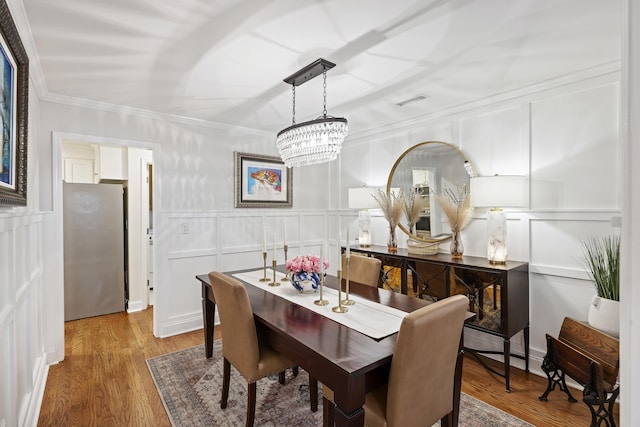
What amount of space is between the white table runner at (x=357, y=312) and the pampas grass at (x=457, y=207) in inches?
54.0

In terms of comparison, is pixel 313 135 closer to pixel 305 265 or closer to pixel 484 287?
pixel 305 265

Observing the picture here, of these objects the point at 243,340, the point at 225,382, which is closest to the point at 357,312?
the point at 243,340

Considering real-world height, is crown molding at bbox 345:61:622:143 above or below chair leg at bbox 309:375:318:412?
above

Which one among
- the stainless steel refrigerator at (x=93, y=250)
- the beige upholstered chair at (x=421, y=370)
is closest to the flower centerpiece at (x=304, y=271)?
the beige upholstered chair at (x=421, y=370)

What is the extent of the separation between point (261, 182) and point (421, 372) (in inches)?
122

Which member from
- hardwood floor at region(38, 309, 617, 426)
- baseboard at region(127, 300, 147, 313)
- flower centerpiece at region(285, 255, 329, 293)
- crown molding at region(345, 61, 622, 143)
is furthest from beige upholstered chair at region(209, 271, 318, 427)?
baseboard at region(127, 300, 147, 313)

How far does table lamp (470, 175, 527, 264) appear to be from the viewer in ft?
8.41

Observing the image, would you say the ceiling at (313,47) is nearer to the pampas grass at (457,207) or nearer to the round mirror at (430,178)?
the round mirror at (430,178)

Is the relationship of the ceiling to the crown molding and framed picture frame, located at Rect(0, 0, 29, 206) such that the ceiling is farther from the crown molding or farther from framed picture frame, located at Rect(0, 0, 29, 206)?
framed picture frame, located at Rect(0, 0, 29, 206)

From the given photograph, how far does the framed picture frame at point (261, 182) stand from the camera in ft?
12.8

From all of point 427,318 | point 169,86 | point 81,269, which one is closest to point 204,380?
point 427,318

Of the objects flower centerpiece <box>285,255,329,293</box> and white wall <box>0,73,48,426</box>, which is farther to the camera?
flower centerpiece <box>285,255,329,293</box>

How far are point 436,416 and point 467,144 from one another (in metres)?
2.40

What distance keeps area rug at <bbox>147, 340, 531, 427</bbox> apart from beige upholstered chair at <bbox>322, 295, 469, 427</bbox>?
654 millimetres
